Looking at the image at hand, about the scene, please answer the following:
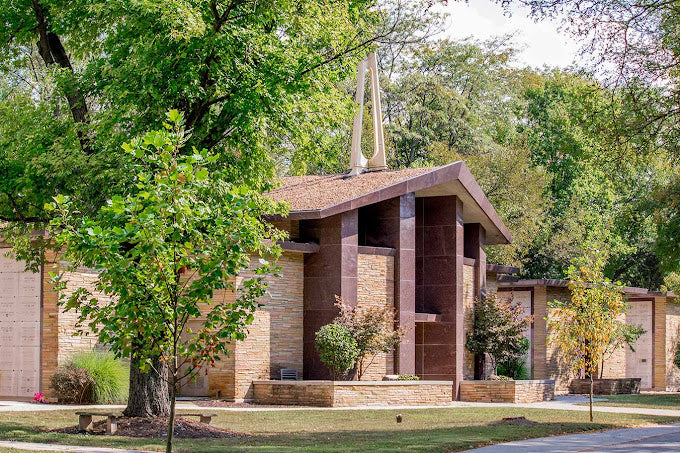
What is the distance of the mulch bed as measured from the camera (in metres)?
16.7

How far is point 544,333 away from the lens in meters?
36.1

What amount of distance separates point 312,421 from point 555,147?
3411 cm

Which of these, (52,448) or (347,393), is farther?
(347,393)

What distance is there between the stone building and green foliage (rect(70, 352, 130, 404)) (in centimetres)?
79

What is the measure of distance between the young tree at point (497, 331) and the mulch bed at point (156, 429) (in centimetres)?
1453

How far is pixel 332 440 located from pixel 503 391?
13250 millimetres

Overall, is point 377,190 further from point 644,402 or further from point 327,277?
point 644,402

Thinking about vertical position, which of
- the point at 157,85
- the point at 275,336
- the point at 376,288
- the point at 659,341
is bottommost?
the point at 659,341

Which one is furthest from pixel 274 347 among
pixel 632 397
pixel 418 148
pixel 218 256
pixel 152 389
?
pixel 418 148

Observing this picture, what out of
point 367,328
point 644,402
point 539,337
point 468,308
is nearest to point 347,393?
point 367,328

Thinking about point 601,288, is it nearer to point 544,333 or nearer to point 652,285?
point 544,333

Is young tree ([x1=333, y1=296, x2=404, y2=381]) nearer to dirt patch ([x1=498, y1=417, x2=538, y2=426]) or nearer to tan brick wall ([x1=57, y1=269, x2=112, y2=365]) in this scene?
dirt patch ([x1=498, y1=417, x2=538, y2=426])

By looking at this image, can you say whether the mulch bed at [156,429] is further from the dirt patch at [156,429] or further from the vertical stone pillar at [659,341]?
the vertical stone pillar at [659,341]

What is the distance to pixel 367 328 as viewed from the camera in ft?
85.8
